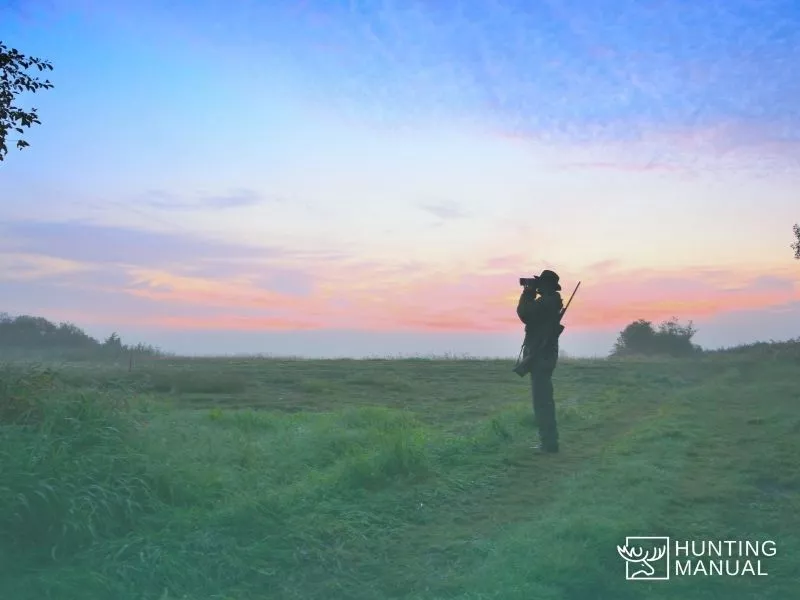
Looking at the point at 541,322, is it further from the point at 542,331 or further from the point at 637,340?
the point at 637,340

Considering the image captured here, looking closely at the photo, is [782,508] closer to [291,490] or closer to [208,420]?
[291,490]

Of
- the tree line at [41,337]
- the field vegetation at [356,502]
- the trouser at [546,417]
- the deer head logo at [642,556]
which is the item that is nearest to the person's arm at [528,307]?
the trouser at [546,417]

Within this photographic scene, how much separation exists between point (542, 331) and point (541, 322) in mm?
149

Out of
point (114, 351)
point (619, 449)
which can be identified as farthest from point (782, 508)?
point (114, 351)

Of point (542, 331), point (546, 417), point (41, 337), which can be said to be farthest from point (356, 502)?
point (41, 337)

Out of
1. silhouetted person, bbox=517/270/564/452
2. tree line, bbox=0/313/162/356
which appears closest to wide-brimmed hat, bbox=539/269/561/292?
silhouetted person, bbox=517/270/564/452

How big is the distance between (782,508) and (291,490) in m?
4.94

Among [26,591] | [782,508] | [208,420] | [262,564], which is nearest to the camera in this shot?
[26,591]

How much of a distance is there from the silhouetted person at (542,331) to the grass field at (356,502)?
859 mm

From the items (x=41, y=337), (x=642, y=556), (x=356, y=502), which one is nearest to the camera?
(x=642, y=556)

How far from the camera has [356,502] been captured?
7.28 meters

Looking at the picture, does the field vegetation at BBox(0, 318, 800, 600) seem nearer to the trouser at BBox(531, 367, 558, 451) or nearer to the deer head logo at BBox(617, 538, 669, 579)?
the deer head logo at BBox(617, 538, 669, 579)

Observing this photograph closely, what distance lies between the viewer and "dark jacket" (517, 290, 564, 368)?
1081 centimetres

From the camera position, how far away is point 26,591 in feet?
15.8
